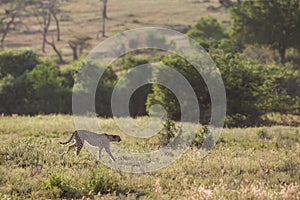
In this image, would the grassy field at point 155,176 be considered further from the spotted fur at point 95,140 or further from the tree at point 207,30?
the tree at point 207,30

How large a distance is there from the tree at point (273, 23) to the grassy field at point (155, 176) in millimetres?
22649

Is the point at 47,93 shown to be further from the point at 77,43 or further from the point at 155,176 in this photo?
the point at 155,176

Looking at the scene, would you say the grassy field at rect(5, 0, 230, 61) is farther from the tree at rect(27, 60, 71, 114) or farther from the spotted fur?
the spotted fur

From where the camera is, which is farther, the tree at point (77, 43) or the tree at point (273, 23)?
the tree at point (77, 43)

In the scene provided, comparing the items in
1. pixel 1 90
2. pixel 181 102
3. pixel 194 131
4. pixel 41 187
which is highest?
pixel 41 187

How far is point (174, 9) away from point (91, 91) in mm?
60160

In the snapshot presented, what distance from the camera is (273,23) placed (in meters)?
33.8

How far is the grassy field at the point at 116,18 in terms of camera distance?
228 ft

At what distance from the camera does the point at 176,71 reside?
77.5ft

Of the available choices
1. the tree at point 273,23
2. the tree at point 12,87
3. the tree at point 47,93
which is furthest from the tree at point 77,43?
the tree at point 273,23

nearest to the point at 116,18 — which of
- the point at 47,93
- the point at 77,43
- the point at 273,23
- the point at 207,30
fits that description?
the point at 77,43

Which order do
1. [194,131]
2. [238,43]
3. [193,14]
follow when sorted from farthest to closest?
[193,14] < [238,43] < [194,131]

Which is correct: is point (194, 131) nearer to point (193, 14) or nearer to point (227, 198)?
point (227, 198)

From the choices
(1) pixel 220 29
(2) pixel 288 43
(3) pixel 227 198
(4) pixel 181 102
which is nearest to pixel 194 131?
(3) pixel 227 198
